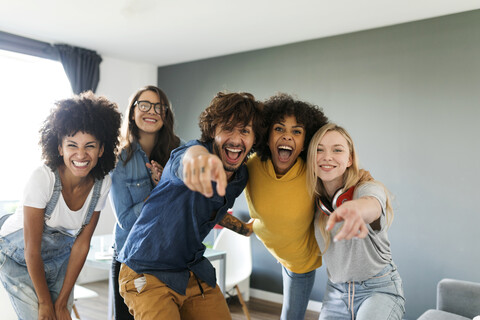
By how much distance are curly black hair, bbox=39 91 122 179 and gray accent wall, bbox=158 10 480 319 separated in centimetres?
288

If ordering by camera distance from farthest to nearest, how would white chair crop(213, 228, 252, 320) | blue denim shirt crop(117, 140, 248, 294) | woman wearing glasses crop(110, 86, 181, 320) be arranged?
white chair crop(213, 228, 252, 320), woman wearing glasses crop(110, 86, 181, 320), blue denim shirt crop(117, 140, 248, 294)

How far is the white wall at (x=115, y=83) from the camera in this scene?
5.61 metres

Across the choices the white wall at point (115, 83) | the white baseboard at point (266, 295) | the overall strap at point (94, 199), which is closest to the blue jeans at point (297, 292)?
the overall strap at point (94, 199)

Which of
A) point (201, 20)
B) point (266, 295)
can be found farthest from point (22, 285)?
point (266, 295)

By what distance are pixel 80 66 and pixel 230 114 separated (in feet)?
13.1

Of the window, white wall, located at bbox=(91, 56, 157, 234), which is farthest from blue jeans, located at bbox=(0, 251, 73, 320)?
white wall, located at bbox=(91, 56, 157, 234)

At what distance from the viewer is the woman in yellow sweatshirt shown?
2.14 metres

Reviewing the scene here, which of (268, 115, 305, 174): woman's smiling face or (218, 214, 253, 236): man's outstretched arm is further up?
(268, 115, 305, 174): woman's smiling face

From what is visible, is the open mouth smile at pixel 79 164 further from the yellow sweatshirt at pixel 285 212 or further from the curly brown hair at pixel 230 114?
the yellow sweatshirt at pixel 285 212

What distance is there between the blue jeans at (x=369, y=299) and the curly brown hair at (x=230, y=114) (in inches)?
35.9

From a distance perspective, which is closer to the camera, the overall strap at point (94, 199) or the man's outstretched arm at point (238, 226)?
the overall strap at point (94, 199)

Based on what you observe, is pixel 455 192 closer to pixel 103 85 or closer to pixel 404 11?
pixel 404 11

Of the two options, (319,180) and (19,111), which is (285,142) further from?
(19,111)

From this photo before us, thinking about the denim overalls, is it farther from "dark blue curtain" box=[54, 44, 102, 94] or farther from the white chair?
"dark blue curtain" box=[54, 44, 102, 94]
